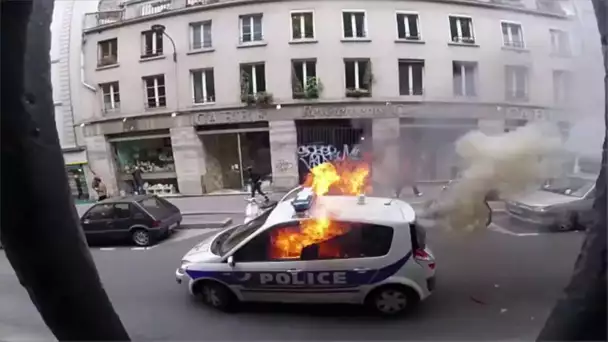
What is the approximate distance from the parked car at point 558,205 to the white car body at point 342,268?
17 centimetres

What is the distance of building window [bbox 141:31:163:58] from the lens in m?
0.71

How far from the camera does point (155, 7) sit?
0.72m

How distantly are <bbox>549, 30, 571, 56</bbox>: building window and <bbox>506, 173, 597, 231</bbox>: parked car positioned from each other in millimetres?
202

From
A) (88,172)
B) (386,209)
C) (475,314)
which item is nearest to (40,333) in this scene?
(88,172)

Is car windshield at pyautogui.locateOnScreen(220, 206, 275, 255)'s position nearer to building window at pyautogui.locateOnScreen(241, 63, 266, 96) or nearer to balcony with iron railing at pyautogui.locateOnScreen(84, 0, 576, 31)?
building window at pyautogui.locateOnScreen(241, 63, 266, 96)

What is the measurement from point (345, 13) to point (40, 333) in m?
0.82

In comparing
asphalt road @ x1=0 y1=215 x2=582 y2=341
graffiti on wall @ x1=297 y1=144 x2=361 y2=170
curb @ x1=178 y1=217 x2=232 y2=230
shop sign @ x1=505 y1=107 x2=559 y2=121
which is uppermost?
shop sign @ x1=505 y1=107 x2=559 y2=121

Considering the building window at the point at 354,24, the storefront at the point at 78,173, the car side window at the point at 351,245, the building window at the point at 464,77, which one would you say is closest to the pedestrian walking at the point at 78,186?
the storefront at the point at 78,173

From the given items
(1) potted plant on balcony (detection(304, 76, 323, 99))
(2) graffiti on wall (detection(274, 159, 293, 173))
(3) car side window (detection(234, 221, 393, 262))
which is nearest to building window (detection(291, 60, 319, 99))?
(1) potted plant on balcony (detection(304, 76, 323, 99))

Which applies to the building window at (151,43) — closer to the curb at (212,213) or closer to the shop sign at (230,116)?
the shop sign at (230,116)

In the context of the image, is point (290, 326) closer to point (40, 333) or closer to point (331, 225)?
point (331, 225)

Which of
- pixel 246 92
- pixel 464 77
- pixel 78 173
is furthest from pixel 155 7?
pixel 464 77

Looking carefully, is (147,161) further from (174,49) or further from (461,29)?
(461,29)

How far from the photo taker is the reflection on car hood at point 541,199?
69cm
